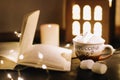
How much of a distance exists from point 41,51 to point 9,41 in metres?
0.44

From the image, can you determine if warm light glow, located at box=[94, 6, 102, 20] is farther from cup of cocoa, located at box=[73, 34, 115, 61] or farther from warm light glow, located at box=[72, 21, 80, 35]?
cup of cocoa, located at box=[73, 34, 115, 61]

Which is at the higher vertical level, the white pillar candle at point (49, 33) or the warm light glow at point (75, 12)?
the warm light glow at point (75, 12)

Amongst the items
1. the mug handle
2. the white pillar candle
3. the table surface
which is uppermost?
the white pillar candle

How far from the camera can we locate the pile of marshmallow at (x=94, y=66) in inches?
36.2

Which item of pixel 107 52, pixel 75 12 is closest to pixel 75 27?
pixel 75 12

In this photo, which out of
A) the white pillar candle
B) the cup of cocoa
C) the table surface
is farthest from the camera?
the white pillar candle

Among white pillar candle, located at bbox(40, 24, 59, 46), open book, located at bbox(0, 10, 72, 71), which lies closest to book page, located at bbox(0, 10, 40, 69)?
open book, located at bbox(0, 10, 72, 71)

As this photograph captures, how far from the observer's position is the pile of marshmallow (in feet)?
3.01

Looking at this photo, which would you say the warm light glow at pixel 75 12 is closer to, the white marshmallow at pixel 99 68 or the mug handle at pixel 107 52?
the mug handle at pixel 107 52

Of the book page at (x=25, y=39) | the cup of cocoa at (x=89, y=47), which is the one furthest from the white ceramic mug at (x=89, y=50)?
the book page at (x=25, y=39)

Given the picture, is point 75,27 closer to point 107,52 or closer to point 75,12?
point 75,12

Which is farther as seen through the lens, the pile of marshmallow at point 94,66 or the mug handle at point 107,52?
the mug handle at point 107,52

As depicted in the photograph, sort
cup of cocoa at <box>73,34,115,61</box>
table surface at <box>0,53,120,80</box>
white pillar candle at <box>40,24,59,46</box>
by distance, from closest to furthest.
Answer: table surface at <box>0,53,120,80</box> < cup of cocoa at <box>73,34,115,61</box> < white pillar candle at <box>40,24,59,46</box>

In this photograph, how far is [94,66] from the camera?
936 mm
